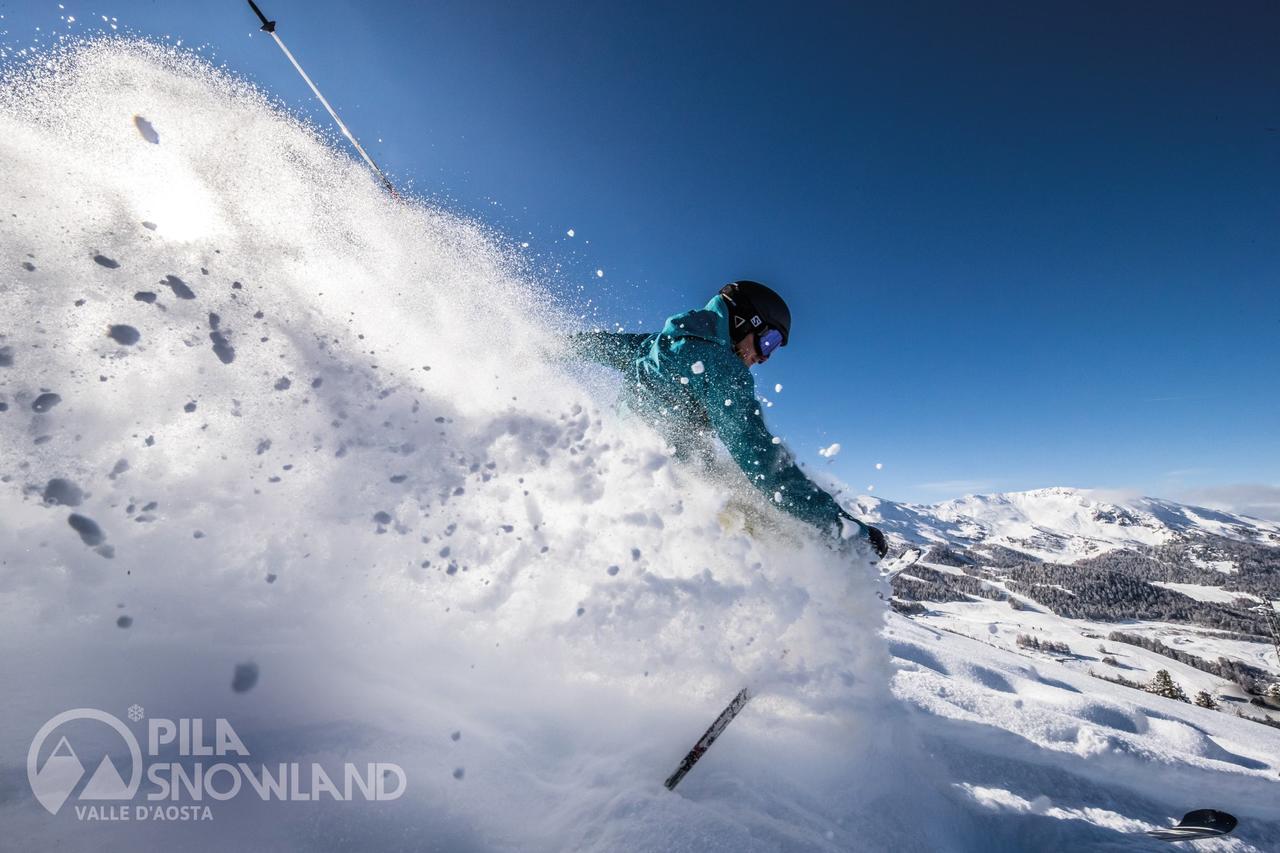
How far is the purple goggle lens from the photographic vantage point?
16.8 feet

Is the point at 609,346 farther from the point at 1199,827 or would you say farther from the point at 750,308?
the point at 1199,827

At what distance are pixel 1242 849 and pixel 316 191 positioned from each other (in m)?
9.33

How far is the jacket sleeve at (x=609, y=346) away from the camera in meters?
5.12

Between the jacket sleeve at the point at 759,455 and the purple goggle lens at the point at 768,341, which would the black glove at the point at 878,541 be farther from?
the purple goggle lens at the point at 768,341

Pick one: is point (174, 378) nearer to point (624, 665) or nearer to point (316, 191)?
point (316, 191)

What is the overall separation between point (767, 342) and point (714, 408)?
1.40 m

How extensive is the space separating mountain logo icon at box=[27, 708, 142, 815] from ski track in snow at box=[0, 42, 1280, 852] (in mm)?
220

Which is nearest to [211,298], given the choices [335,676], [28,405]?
[28,405]

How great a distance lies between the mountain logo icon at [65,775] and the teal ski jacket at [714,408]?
382 cm

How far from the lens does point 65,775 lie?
2174mm

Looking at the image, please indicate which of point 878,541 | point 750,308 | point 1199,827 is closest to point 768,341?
point 750,308

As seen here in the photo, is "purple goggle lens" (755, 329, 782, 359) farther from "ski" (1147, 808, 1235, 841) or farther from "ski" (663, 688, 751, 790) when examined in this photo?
"ski" (1147, 808, 1235, 841)
